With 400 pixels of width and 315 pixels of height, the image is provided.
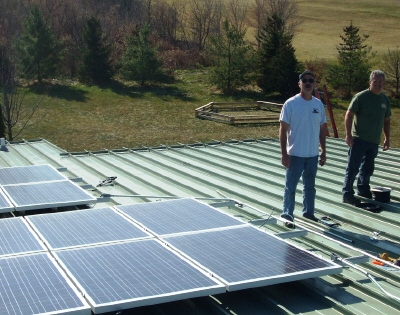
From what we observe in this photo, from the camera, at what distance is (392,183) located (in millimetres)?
Answer: 11359

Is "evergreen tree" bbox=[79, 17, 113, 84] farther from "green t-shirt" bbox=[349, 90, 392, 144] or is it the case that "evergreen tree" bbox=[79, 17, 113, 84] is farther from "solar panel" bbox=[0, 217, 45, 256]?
"solar panel" bbox=[0, 217, 45, 256]

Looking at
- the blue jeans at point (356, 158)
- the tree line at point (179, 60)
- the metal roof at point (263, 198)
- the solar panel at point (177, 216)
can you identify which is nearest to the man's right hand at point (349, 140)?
the blue jeans at point (356, 158)

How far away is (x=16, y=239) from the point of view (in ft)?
22.5

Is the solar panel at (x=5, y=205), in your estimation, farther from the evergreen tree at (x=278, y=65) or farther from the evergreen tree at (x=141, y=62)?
the evergreen tree at (x=141, y=62)

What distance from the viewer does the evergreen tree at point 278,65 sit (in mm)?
42062

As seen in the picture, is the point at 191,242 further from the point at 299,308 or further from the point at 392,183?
the point at 392,183

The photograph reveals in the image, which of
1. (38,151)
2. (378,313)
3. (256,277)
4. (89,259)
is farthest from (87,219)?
Result: (38,151)

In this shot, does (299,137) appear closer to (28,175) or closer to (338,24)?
(28,175)

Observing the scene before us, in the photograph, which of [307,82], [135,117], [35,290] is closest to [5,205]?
[35,290]

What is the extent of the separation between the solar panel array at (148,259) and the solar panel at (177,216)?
1 centimetres

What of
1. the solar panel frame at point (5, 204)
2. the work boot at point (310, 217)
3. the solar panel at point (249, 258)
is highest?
the solar panel at point (249, 258)

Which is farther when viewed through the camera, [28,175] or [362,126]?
[28,175]

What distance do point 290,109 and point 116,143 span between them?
926 inches

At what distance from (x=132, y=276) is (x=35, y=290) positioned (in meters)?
0.87
